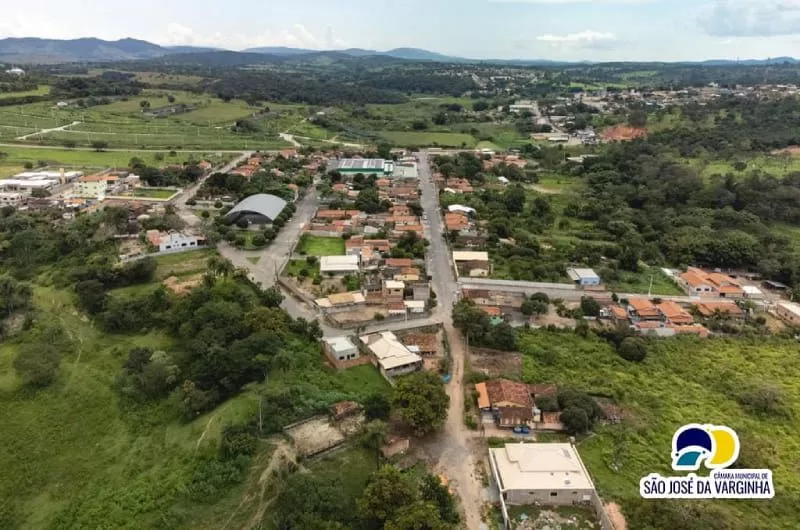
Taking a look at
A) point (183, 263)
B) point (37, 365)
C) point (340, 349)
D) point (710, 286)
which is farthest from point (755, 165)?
point (37, 365)

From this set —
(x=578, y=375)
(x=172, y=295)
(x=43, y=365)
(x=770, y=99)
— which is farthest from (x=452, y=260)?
(x=770, y=99)

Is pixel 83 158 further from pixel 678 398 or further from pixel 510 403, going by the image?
pixel 678 398

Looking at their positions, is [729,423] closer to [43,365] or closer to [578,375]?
[578,375]

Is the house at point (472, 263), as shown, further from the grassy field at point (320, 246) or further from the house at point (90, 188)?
the house at point (90, 188)

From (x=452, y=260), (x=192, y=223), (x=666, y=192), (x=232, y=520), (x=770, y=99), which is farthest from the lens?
(x=770, y=99)

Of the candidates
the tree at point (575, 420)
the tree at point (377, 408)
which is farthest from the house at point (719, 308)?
the tree at point (377, 408)

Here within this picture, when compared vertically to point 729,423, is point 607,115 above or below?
above
